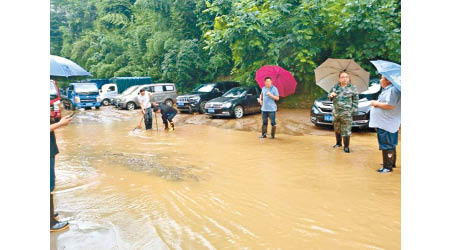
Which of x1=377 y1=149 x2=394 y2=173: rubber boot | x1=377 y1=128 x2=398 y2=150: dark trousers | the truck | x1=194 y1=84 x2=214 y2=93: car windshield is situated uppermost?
the truck

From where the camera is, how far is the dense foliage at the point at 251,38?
36.7 feet

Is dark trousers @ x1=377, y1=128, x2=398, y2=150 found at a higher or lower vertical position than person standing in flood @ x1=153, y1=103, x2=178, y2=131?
lower

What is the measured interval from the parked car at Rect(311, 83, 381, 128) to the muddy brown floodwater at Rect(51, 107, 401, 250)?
95 cm

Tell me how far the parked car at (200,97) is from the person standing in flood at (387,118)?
10.00 m

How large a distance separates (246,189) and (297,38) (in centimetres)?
852

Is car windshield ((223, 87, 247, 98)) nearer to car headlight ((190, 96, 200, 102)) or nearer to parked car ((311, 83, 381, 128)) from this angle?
car headlight ((190, 96, 200, 102))

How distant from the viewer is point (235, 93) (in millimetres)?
13711

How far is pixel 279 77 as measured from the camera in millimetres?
9000

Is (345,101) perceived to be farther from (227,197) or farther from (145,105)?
(145,105)

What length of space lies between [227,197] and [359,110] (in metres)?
6.11

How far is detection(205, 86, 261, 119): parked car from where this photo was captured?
1281 cm

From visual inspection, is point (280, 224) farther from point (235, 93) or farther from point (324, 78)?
point (235, 93)

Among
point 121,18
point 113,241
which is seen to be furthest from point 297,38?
point 121,18

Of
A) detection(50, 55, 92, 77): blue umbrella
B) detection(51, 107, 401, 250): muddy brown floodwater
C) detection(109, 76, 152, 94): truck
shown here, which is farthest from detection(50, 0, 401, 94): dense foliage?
detection(50, 55, 92, 77): blue umbrella
